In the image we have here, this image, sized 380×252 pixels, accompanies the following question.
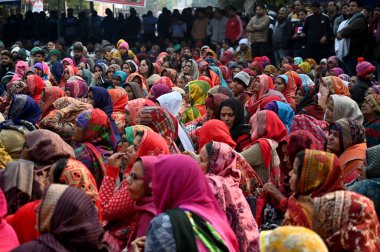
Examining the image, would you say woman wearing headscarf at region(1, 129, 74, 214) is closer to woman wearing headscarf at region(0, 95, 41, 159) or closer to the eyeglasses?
the eyeglasses

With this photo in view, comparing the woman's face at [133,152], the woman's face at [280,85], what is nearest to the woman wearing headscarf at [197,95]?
the woman's face at [280,85]

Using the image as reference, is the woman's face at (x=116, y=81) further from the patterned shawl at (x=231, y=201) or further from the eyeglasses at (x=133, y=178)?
the eyeglasses at (x=133, y=178)

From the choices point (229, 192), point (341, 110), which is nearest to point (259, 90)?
point (341, 110)

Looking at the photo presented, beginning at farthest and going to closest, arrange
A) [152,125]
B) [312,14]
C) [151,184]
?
[312,14] → [152,125] → [151,184]

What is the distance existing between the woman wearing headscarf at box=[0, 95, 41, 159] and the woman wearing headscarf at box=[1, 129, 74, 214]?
3.13 feet

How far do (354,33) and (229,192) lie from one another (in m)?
9.38

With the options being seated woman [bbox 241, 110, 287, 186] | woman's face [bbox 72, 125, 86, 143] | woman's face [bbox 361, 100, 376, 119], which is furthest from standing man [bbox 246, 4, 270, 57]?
woman's face [bbox 72, 125, 86, 143]

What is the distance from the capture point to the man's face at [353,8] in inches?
528

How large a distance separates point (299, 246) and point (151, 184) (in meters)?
1.04

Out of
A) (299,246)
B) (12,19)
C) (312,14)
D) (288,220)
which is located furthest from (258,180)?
(12,19)

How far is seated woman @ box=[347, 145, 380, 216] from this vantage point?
4.78 m

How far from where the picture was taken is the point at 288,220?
4039mm

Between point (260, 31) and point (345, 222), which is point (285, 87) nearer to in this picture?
point (260, 31)

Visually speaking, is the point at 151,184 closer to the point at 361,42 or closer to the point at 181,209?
the point at 181,209
